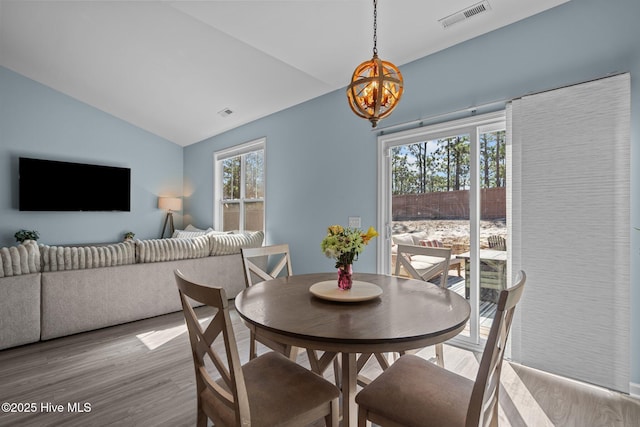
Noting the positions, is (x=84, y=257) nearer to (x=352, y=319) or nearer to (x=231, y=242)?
(x=231, y=242)

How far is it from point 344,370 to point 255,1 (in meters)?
2.72

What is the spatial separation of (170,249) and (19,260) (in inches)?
47.7

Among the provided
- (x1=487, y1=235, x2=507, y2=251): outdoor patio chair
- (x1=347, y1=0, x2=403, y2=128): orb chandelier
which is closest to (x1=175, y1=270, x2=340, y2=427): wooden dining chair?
(x1=347, y1=0, x2=403, y2=128): orb chandelier

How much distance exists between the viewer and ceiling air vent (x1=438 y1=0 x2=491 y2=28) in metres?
2.27

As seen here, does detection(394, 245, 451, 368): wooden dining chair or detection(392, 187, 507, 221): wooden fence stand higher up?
detection(392, 187, 507, 221): wooden fence

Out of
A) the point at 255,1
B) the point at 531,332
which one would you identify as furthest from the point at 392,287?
the point at 255,1

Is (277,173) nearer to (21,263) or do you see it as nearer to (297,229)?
(297,229)

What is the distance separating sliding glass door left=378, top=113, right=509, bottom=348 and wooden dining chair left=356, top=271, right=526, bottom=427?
1.55 m

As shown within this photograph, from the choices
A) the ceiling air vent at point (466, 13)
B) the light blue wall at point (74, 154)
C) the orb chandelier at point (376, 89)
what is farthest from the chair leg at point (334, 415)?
the light blue wall at point (74, 154)

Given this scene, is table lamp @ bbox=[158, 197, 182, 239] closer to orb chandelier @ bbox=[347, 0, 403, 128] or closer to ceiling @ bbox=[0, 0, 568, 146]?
ceiling @ bbox=[0, 0, 568, 146]

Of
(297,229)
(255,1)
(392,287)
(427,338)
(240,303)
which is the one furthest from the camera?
(297,229)

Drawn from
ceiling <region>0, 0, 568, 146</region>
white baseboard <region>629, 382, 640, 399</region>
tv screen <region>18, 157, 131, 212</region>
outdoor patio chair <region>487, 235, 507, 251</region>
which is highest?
ceiling <region>0, 0, 568, 146</region>

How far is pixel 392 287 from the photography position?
1792 mm

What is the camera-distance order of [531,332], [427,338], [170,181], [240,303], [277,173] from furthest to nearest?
[170,181] < [277,173] < [531,332] < [240,303] < [427,338]
